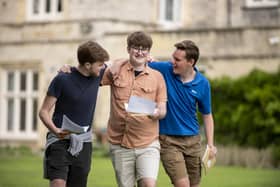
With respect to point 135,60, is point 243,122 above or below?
below

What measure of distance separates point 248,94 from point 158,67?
58.7 feet

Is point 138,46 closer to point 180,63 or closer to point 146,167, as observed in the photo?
point 180,63

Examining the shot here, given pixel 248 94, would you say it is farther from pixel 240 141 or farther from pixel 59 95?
pixel 59 95

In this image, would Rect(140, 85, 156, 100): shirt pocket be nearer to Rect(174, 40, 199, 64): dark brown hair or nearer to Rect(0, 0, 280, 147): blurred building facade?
Rect(174, 40, 199, 64): dark brown hair

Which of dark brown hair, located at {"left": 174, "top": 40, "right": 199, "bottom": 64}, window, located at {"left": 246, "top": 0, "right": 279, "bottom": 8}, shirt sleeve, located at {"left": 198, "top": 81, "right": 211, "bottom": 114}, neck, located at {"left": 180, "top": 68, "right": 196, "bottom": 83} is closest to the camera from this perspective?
dark brown hair, located at {"left": 174, "top": 40, "right": 199, "bottom": 64}

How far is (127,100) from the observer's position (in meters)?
10.4

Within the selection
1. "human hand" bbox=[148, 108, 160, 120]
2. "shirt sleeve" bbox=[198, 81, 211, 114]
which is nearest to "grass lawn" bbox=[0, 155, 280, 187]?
"shirt sleeve" bbox=[198, 81, 211, 114]

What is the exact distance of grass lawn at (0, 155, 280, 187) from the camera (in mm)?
18750

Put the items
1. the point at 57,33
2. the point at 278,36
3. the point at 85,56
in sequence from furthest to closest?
the point at 57,33
the point at 278,36
the point at 85,56

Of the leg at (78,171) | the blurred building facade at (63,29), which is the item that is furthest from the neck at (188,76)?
the blurred building facade at (63,29)

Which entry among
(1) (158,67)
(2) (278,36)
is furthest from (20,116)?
(1) (158,67)

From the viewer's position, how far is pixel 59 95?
10.2m

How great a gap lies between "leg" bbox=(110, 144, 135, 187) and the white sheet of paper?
40cm

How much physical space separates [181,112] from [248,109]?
699 inches
